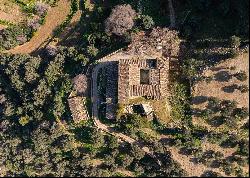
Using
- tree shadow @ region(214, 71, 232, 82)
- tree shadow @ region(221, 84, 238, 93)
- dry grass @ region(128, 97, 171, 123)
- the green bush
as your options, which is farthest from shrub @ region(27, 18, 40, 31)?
the green bush

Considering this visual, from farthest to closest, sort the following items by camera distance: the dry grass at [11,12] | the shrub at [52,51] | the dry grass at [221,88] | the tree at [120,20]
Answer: the dry grass at [11,12], the shrub at [52,51], the tree at [120,20], the dry grass at [221,88]

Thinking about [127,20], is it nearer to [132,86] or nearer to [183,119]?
[132,86]

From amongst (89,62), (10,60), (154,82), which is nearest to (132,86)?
(154,82)

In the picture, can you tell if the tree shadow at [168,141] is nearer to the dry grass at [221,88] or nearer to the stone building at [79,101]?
the dry grass at [221,88]

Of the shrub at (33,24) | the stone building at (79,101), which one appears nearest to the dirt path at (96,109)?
the stone building at (79,101)

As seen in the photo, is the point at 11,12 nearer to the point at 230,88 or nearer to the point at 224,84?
the point at 224,84
